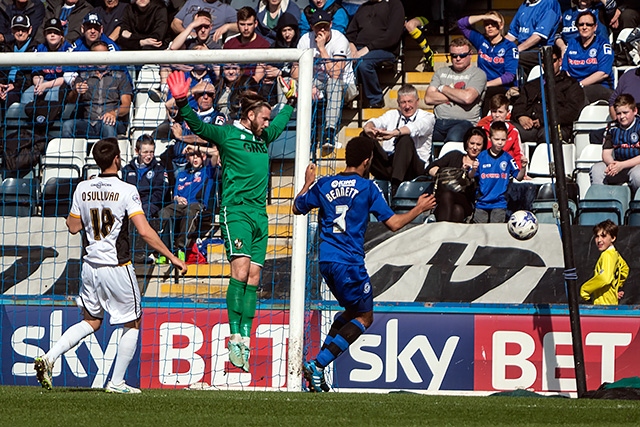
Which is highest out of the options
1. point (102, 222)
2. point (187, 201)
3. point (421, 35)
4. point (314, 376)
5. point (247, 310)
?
point (421, 35)

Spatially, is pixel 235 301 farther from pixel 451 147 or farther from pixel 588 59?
pixel 588 59

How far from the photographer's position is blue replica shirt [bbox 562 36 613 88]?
1325 centimetres

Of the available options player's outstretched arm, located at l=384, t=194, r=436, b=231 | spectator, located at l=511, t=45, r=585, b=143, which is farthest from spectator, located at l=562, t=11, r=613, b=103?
player's outstretched arm, located at l=384, t=194, r=436, b=231

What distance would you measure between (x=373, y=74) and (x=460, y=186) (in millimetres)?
2554

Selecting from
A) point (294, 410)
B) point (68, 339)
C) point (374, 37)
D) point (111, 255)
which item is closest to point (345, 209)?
point (111, 255)

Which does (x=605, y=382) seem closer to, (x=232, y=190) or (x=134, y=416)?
(x=232, y=190)

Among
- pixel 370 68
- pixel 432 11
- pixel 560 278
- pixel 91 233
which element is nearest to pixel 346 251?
pixel 91 233

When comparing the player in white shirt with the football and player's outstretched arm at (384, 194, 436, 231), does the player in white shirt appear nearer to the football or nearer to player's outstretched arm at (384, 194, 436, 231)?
player's outstretched arm at (384, 194, 436, 231)

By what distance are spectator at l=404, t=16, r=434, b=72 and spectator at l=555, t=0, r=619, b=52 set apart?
166 cm

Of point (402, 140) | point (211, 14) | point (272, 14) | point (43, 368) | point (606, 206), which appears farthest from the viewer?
point (211, 14)

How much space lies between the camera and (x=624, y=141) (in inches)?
459

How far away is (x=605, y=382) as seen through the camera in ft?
31.7

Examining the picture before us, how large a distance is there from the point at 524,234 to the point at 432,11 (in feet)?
17.7

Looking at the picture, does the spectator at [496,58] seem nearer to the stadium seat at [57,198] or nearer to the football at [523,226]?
the football at [523,226]
